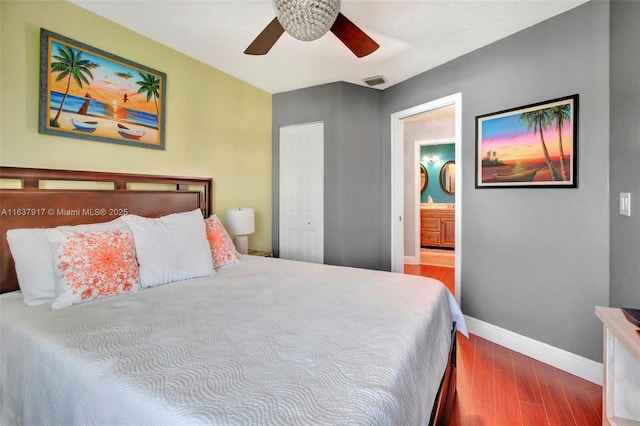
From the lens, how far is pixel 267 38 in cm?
181

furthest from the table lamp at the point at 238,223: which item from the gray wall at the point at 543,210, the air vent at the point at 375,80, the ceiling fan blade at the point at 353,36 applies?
the gray wall at the point at 543,210

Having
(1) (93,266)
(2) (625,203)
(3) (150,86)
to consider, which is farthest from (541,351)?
(3) (150,86)

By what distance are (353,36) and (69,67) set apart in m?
1.86

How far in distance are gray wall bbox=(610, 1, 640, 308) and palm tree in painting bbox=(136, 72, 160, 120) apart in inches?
125

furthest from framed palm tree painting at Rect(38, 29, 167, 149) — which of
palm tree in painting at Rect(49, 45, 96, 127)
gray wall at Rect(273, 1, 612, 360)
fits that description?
gray wall at Rect(273, 1, 612, 360)

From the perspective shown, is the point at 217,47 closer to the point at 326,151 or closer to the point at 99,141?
the point at 99,141

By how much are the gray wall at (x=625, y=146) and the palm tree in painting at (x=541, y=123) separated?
13.3 inches

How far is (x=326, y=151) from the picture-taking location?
3.51m

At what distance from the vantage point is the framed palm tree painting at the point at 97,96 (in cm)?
188

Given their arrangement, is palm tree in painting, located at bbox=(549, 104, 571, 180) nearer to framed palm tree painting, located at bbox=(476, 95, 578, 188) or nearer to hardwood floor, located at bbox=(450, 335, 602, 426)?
framed palm tree painting, located at bbox=(476, 95, 578, 188)

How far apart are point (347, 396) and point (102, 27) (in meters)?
2.82

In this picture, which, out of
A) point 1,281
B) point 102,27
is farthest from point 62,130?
point 1,281

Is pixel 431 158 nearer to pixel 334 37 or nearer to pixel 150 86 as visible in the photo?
pixel 334 37

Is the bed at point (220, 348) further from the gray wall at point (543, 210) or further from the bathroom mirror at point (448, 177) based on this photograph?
the bathroom mirror at point (448, 177)
